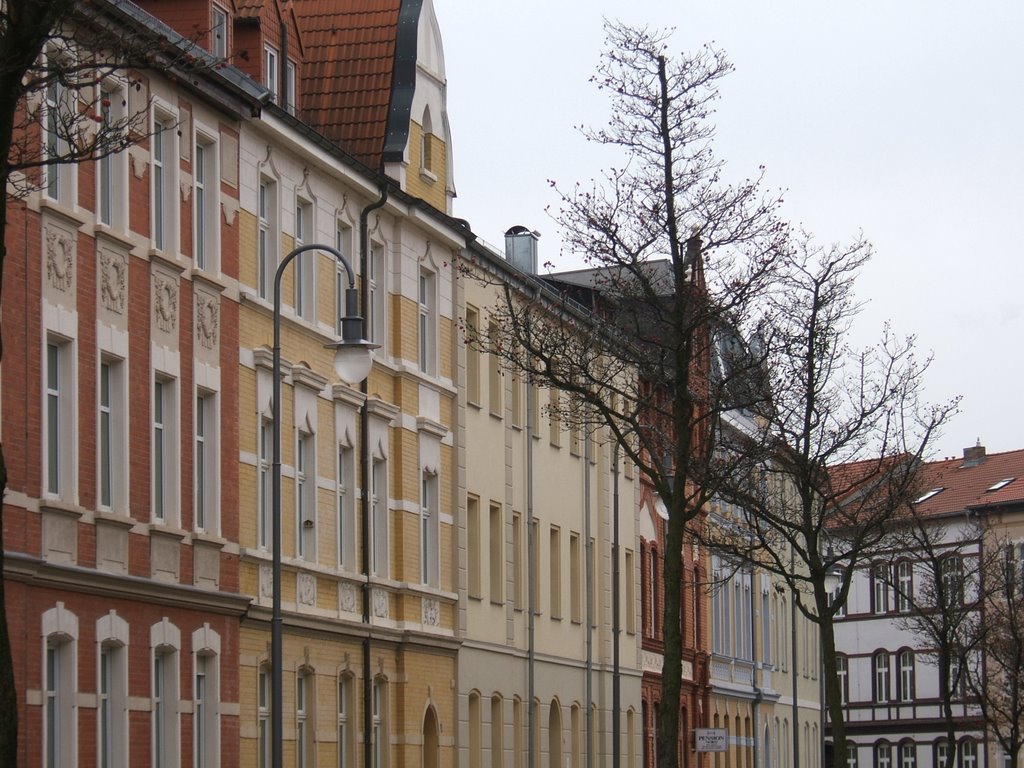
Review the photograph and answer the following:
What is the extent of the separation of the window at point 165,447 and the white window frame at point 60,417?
2.84 metres

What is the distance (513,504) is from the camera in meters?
49.0

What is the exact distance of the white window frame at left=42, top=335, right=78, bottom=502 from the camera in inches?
1105

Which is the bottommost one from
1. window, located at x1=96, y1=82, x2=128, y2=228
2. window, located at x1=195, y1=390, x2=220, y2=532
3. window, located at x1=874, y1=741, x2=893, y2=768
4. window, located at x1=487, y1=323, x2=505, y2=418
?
window, located at x1=874, y1=741, x2=893, y2=768

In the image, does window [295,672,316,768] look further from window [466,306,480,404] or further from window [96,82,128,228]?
window [466,306,480,404]

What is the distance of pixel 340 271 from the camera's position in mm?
39500

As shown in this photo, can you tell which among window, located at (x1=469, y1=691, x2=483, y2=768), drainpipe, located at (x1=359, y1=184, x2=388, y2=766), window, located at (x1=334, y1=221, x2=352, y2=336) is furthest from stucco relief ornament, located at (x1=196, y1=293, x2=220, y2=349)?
window, located at (x1=469, y1=691, x2=483, y2=768)

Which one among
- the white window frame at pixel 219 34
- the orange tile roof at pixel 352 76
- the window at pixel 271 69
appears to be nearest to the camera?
the white window frame at pixel 219 34

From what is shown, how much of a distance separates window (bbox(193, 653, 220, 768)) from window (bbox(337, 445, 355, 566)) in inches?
244

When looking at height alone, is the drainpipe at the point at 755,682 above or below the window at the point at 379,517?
below

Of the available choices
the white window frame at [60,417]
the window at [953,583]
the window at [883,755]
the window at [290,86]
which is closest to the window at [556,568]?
the window at [953,583]

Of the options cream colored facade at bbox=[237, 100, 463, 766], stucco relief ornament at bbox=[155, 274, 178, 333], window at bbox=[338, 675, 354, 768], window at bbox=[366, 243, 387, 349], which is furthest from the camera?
window at bbox=[366, 243, 387, 349]

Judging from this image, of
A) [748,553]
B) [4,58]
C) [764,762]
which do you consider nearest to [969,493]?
[764,762]

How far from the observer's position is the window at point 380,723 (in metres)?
39.9

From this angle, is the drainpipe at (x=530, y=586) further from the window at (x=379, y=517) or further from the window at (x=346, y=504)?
the window at (x=346, y=504)
